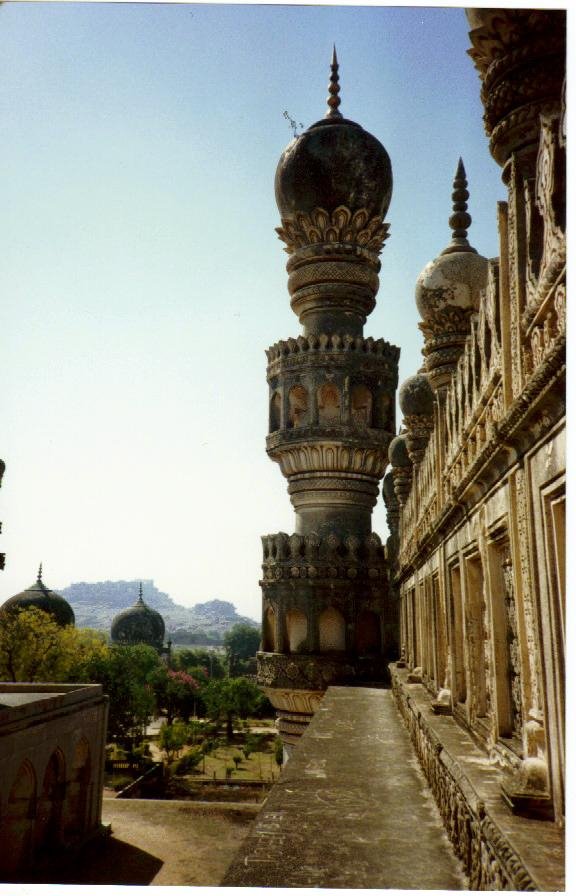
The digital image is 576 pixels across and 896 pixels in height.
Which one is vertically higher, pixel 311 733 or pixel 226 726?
pixel 311 733

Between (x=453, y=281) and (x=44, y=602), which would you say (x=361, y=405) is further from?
(x=44, y=602)

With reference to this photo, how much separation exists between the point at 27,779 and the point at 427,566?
36.4 ft

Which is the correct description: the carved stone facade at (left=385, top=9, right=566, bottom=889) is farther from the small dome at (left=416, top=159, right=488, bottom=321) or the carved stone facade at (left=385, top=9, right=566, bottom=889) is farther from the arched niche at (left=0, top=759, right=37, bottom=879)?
the arched niche at (left=0, top=759, right=37, bottom=879)

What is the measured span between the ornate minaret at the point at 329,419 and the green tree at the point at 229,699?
19.2 metres

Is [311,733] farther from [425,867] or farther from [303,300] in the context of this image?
[303,300]

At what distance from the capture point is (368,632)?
24156 millimetres

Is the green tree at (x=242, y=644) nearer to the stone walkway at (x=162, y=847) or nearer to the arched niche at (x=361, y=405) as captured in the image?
the stone walkway at (x=162, y=847)

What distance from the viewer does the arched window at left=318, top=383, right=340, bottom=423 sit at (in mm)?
25359

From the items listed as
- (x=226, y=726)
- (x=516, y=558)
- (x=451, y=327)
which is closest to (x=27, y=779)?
(x=451, y=327)

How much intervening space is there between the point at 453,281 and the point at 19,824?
14366 millimetres

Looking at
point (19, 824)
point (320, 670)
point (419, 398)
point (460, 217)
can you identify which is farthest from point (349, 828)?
point (320, 670)

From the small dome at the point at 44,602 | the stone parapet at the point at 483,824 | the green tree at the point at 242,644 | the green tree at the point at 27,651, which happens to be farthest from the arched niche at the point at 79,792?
the green tree at the point at 242,644
